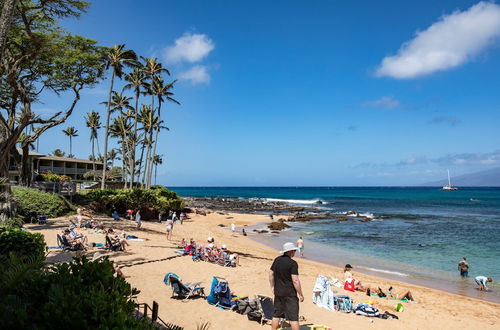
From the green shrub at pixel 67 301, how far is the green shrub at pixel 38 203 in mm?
17155

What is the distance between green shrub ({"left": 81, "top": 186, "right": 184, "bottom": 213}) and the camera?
88.1 feet

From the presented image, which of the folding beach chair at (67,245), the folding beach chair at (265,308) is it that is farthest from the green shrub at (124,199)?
the folding beach chair at (265,308)

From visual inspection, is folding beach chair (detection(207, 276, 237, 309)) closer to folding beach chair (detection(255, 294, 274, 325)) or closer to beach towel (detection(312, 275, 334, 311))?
folding beach chair (detection(255, 294, 274, 325))

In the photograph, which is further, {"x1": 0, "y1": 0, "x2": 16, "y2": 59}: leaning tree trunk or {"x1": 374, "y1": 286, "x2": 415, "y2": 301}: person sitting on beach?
{"x1": 374, "y1": 286, "x2": 415, "y2": 301}: person sitting on beach

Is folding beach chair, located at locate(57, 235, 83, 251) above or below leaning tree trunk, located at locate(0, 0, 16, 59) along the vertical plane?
below

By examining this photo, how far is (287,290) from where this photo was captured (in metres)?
6.18

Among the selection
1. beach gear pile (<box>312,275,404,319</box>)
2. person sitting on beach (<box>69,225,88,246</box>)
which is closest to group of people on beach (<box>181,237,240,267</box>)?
person sitting on beach (<box>69,225,88,246</box>)

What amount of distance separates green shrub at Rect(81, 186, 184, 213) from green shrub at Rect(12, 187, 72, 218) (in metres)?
3.90

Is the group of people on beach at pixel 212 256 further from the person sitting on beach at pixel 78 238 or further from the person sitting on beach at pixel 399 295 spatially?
the person sitting on beach at pixel 399 295

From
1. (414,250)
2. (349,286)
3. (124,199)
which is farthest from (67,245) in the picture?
(414,250)

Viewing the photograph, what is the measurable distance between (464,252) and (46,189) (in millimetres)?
31015

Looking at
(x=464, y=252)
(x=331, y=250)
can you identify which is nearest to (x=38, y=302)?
(x=331, y=250)

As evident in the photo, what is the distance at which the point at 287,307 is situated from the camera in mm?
6199

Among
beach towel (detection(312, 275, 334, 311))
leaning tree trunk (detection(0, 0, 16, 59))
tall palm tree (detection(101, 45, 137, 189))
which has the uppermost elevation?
tall palm tree (detection(101, 45, 137, 189))
